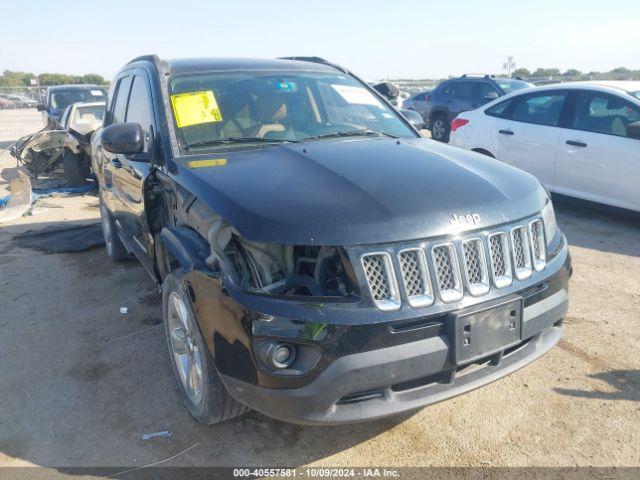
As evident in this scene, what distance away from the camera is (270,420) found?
2.86 meters

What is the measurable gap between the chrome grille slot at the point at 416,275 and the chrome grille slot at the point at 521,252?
517mm

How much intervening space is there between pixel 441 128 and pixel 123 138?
39.4 feet

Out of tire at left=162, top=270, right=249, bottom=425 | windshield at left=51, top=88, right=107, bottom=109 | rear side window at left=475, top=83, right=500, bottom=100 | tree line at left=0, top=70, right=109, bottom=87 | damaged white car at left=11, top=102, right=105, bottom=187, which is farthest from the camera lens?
tree line at left=0, top=70, right=109, bottom=87

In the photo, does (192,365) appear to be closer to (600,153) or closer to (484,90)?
(600,153)

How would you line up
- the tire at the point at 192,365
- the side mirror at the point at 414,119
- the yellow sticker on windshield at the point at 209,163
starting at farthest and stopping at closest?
the side mirror at the point at 414,119 → the yellow sticker on windshield at the point at 209,163 → the tire at the point at 192,365

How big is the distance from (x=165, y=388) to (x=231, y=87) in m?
1.96

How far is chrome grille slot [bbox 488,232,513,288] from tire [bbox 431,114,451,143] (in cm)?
1191

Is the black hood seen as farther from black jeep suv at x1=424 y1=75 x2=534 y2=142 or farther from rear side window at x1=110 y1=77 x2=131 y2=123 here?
black jeep suv at x1=424 y1=75 x2=534 y2=142

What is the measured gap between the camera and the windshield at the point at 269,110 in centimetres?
323

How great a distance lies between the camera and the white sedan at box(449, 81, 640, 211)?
5766 millimetres

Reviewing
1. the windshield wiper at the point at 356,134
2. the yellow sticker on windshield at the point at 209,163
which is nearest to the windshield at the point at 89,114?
the windshield wiper at the point at 356,134

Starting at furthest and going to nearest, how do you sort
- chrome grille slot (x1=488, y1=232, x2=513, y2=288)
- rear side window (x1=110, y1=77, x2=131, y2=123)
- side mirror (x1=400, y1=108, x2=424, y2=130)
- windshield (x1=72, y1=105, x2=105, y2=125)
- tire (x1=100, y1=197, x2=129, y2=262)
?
windshield (x1=72, y1=105, x2=105, y2=125)
tire (x1=100, y1=197, x2=129, y2=262)
rear side window (x1=110, y1=77, x2=131, y2=123)
side mirror (x1=400, y1=108, x2=424, y2=130)
chrome grille slot (x1=488, y1=232, x2=513, y2=288)

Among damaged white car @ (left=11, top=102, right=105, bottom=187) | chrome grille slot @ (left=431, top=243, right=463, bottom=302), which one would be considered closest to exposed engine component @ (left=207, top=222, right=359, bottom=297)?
chrome grille slot @ (left=431, top=243, right=463, bottom=302)

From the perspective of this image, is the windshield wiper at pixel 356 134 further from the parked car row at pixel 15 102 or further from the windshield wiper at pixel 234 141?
the parked car row at pixel 15 102
